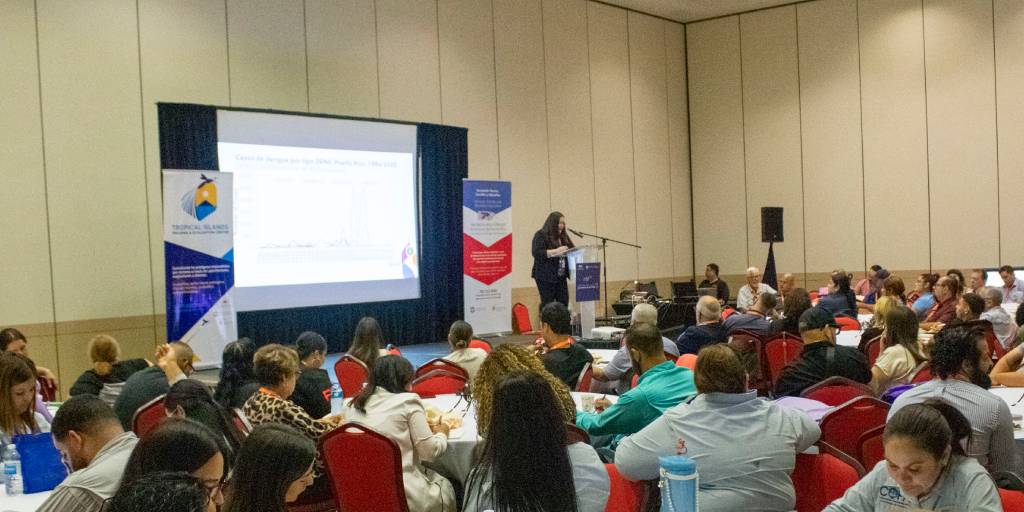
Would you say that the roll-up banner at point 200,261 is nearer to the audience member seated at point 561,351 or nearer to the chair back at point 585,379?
the audience member seated at point 561,351

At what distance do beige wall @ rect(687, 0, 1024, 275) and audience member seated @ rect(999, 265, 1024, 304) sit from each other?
230cm

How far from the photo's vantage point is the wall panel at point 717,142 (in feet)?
53.5

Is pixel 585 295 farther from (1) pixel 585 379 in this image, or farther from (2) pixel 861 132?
(2) pixel 861 132

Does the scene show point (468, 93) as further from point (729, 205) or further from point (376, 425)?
point (376, 425)

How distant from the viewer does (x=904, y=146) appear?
1455cm

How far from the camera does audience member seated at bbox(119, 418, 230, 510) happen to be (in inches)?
86.4

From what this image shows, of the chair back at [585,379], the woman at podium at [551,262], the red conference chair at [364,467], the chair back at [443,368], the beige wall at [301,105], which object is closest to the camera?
the red conference chair at [364,467]

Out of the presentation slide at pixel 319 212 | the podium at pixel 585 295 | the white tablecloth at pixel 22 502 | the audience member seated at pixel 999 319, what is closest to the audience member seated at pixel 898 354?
the audience member seated at pixel 999 319

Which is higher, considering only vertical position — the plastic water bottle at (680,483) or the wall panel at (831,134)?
the wall panel at (831,134)

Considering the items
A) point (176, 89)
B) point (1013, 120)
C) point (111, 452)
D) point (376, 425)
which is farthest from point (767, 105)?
point (111, 452)

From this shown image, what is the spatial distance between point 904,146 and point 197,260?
11.4 metres

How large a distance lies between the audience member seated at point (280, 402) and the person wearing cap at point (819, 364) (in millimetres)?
2667

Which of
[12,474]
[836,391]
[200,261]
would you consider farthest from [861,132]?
[12,474]

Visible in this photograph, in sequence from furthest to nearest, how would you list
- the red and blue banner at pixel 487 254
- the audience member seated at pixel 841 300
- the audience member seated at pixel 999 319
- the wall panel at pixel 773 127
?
1. the wall panel at pixel 773 127
2. the red and blue banner at pixel 487 254
3. the audience member seated at pixel 841 300
4. the audience member seated at pixel 999 319
